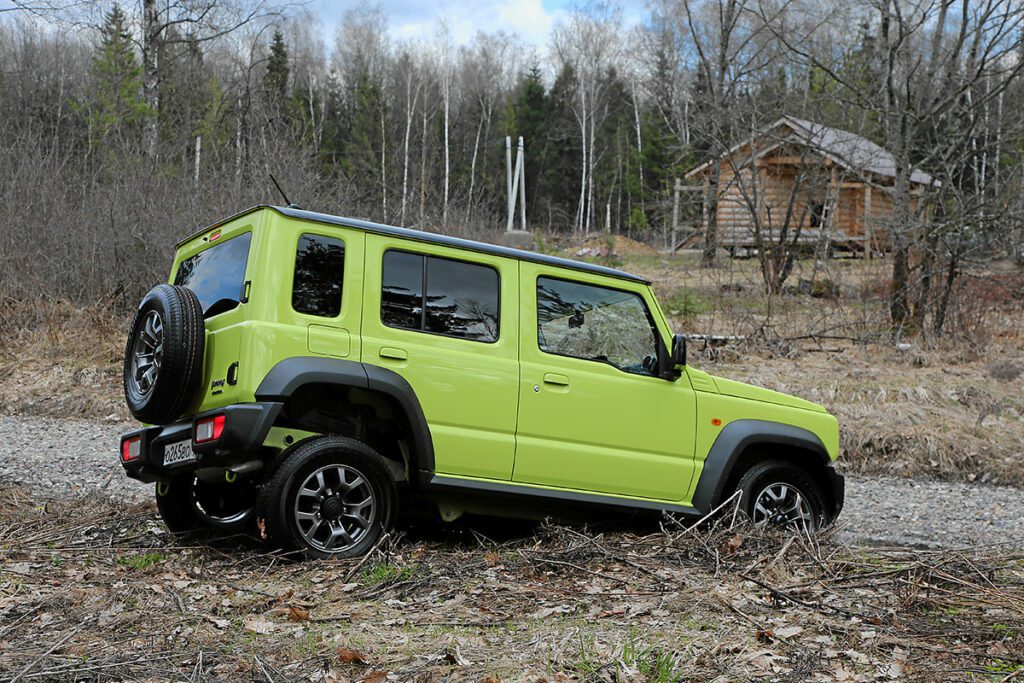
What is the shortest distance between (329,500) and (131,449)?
138 centimetres

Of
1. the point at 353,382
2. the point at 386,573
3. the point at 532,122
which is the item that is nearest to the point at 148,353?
the point at 353,382

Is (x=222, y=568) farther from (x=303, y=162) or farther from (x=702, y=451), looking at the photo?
(x=303, y=162)

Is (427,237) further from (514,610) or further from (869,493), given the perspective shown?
(869,493)

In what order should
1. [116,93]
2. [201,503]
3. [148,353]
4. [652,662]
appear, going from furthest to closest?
[116,93] < [201,503] < [148,353] < [652,662]

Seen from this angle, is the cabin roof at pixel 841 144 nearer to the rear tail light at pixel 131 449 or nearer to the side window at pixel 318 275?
the side window at pixel 318 275

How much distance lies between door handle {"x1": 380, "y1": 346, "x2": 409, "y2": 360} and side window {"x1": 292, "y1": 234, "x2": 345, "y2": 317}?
13.3 inches

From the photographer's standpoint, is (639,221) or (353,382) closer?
(353,382)

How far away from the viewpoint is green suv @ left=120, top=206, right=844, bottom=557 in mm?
5328

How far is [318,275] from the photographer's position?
18.1 feet

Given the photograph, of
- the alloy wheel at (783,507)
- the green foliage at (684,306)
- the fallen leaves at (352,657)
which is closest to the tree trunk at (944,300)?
the green foliage at (684,306)

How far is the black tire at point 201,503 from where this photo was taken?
233 inches

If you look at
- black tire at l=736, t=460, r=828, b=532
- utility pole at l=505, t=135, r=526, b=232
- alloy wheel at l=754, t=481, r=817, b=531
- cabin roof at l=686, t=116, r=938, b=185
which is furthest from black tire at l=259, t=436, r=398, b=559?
utility pole at l=505, t=135, r=526, b=232

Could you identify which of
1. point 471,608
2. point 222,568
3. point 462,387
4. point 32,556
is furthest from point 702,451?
point 32,556

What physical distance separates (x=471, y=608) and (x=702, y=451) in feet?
8.34
